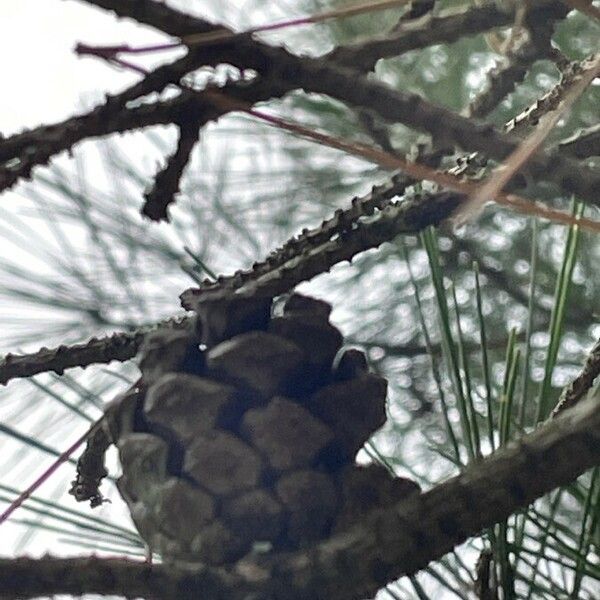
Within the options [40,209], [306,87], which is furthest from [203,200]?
[306,87]

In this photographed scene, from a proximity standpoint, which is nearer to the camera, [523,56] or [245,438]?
[245,438]

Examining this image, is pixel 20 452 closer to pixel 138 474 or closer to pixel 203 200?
pixel 203 200

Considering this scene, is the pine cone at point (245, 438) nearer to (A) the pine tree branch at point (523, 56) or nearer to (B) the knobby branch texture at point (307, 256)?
(B) the knobby branch texture at point (307, 256)

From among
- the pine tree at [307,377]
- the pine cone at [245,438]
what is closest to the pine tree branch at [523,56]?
the pine tree at [307,377]

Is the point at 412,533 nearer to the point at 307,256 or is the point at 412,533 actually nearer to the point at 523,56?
the point at 307,256

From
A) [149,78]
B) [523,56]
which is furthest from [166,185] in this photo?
[523,56]

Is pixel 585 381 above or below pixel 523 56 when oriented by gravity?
below
